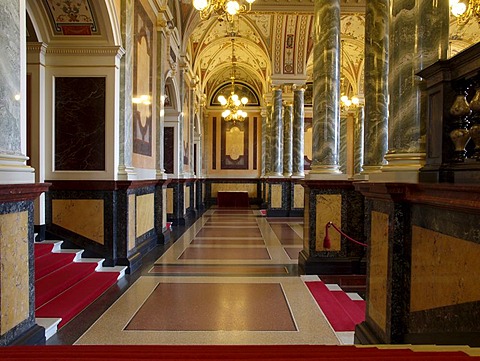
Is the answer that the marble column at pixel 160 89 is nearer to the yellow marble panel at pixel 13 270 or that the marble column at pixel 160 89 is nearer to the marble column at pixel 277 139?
the yellow marble panel at pixel 13 270

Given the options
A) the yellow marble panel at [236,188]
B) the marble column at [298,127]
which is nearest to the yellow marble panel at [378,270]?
the marble column at [298,127]

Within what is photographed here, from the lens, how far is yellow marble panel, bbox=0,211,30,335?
336 cm

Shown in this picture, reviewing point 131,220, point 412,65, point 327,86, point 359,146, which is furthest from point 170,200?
point 412,65

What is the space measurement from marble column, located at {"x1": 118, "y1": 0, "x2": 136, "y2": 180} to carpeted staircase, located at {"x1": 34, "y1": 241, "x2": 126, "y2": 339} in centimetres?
154

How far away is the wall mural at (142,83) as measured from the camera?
327 inches

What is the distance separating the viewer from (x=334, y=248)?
7.12 meters

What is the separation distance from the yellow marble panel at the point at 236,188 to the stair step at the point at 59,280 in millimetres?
19111

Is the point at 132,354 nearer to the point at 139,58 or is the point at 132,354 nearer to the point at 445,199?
the point at 445,199

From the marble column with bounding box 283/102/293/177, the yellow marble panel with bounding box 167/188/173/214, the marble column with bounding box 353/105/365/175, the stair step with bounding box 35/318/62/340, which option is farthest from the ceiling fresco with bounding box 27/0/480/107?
the yellow marble panel with bounding box 167/188/173/214

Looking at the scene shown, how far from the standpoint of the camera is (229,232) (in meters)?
12.2

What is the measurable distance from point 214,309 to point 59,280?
7.06 ft

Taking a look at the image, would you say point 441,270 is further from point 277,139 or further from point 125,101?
point 277,139

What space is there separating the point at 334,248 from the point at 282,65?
1145 centimetres

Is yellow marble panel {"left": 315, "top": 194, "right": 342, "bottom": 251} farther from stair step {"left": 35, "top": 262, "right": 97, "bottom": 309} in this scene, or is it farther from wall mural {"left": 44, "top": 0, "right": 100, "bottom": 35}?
wall mural {"left": 44, "top": 0, "right": 100, "bottom": 35}
